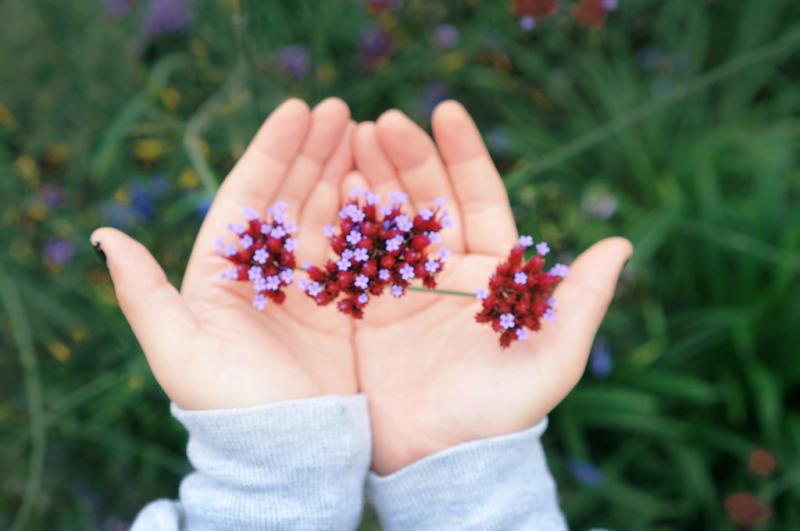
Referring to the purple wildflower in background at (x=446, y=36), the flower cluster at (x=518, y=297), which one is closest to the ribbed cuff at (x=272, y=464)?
the flower cluster at (x=518, y=297)

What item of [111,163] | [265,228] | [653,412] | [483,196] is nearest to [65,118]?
[111,163]

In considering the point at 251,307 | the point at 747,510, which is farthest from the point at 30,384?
the point at 747,510

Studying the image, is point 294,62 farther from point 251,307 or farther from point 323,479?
point 323,479

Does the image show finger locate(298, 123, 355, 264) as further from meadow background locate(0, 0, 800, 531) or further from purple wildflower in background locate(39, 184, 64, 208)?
purple wildflower in background locate(39, 184, 64, 208)

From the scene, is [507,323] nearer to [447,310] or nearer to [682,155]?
[447,310]

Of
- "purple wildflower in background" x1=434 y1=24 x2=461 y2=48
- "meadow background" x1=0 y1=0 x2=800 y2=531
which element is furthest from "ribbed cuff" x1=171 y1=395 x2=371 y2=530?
"purple wildflower in background" x1=434 y1=24 x2=461 y2=48

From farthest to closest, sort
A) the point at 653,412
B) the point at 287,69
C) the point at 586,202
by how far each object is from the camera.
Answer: the point at 287,69
the point at 586,202
the point at 653,412
